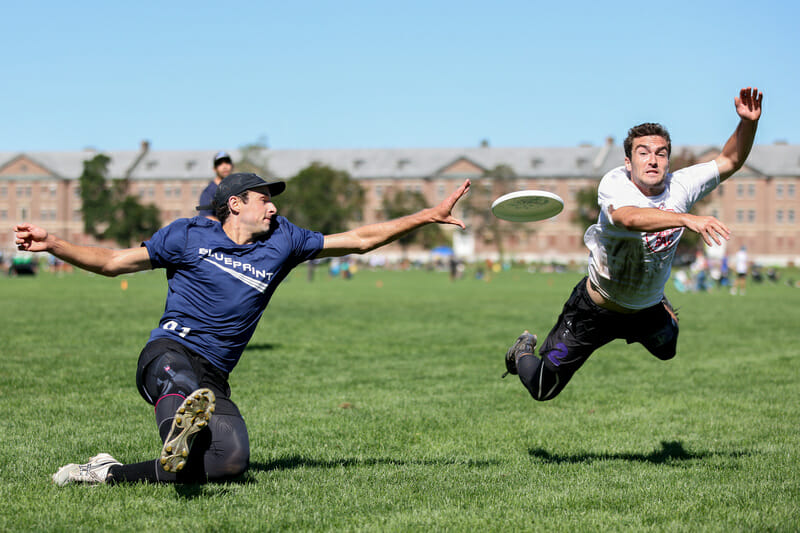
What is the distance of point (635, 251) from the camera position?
5.66m

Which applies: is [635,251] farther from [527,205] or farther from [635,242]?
[527,205]

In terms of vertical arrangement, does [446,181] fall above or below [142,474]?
above

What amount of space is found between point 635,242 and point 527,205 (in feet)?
2.87

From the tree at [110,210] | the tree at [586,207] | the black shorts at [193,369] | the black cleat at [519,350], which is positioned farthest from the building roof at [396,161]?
the black shorts at [193,369]

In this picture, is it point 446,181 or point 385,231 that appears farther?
point 446,181

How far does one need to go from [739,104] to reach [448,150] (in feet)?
389

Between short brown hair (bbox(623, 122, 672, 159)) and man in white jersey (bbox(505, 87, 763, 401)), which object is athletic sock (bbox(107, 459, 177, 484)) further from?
short brown hair (bbox(623, 122, 672, 159))

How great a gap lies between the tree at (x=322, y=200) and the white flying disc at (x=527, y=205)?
85.3 metres

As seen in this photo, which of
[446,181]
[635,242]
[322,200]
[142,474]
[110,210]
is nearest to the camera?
[142,474]

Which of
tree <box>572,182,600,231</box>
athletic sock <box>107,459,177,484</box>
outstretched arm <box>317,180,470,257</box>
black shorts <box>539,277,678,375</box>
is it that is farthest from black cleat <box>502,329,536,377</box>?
tree <box>572,182,600,231</box>

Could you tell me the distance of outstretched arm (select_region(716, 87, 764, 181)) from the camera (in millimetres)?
5680

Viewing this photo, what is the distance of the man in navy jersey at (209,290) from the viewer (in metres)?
5.01

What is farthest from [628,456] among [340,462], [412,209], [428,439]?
[412,209]

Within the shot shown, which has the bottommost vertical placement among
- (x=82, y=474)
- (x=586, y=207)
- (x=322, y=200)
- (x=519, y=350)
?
(x=82, y=474)
